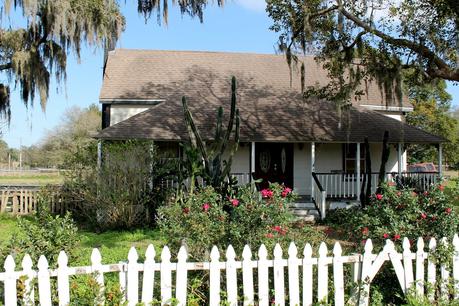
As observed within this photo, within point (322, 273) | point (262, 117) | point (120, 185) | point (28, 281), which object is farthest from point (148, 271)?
point (262, 117)

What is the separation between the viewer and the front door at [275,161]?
63.7 ft

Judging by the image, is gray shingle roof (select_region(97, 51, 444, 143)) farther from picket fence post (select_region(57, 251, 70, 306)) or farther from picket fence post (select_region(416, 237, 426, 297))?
picket fence post (select_region(57, 251, 70, 306))

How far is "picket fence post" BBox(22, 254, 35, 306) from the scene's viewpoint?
15.0 feet

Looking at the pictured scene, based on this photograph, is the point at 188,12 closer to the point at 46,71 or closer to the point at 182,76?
the point at 46,71

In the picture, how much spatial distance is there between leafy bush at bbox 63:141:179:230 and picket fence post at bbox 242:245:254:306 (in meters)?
8.69

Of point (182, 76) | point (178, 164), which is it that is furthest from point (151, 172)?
point (182, 76)

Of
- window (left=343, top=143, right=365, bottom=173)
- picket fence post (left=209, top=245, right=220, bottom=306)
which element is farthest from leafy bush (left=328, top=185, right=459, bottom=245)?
window (left=343, top=143, right=365, bottom=173)

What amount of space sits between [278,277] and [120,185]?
8.90 meters

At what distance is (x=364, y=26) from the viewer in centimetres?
1306

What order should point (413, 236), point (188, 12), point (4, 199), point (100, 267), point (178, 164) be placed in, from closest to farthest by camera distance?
point (100, 267), point (413, 236), point (188, 12), point (178, 164), point (4, 199)

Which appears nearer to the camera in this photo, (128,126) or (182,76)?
(128,126)

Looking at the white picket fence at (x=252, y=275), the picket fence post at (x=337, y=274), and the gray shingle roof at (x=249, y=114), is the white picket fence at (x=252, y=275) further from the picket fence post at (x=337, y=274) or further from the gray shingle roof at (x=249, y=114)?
the gray shingle roof at (x=249, y=114)

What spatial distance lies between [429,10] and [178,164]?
27.3 feet

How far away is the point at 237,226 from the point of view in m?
5.97
